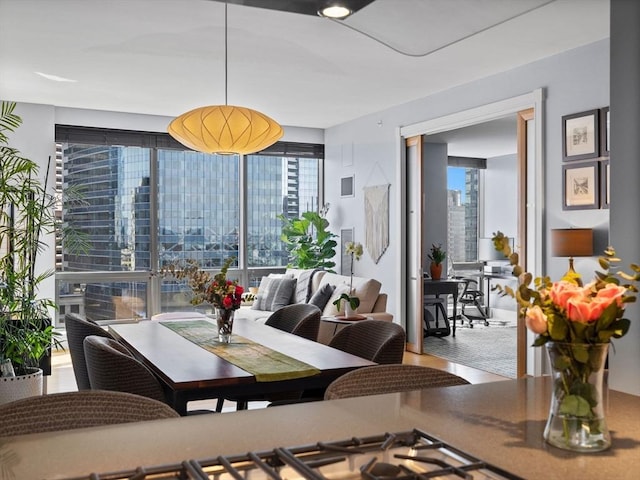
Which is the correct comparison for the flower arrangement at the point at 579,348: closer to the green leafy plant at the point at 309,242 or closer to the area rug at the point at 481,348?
the area rug at the point at 481,348

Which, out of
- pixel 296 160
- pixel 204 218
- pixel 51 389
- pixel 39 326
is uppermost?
pixel 296 160

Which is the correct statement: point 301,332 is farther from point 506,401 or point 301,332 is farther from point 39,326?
point 506,401

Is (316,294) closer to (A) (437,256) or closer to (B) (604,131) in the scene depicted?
(A) (437,256)

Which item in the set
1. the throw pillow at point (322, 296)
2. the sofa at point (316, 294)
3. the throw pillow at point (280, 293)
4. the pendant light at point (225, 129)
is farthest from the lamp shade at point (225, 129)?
the throw pillow at point (280, 293)

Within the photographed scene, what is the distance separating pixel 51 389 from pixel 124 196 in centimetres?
309

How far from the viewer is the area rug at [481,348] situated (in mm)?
6531

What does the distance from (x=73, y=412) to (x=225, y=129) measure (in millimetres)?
3000

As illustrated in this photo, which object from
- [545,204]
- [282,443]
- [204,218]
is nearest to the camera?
[282,443]

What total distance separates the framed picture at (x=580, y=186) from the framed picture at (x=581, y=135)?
0.08 metres

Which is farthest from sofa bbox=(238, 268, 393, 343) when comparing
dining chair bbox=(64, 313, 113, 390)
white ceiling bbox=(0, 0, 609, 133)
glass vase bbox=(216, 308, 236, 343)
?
dining chair bbox=(64, 313, 113, 390)

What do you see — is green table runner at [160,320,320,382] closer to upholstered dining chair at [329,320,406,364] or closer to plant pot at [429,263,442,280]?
upholstered dining chair at [329,320,406,364]

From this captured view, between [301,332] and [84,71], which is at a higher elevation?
[84,71]

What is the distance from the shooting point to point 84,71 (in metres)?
5.76

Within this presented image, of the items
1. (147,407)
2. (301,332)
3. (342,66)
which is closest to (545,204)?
(342,66)
